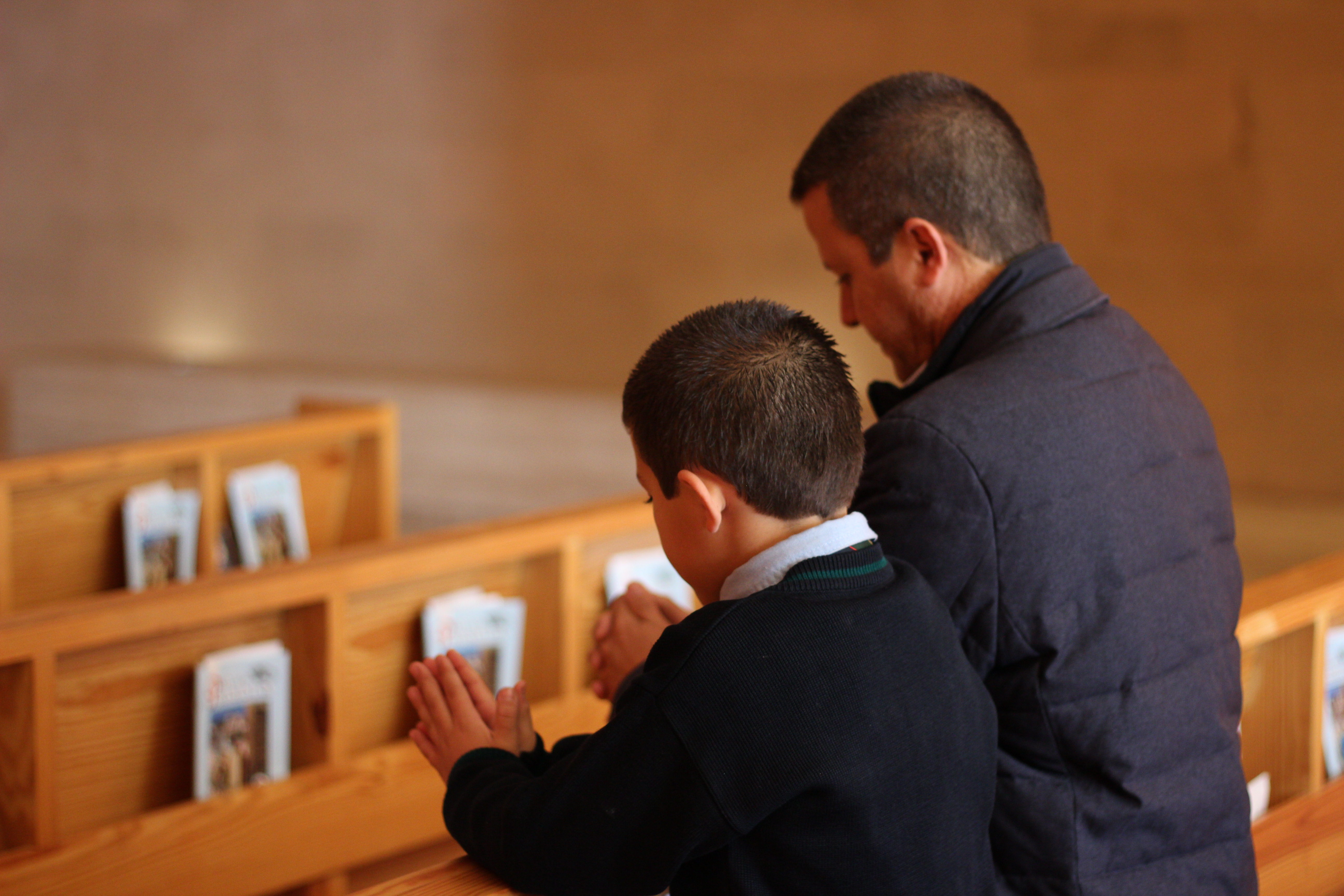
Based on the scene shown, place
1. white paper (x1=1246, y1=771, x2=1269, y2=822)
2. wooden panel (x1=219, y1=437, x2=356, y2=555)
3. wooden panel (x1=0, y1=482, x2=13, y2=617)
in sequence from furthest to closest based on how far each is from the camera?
wooden panel (x1=219, y1=437, x2=356, y2=555)
wooden panel (x1=0, y1=482, x2=13, y2=617)
white paper (x1=1246, y1=771, x2=1269, y2=822)

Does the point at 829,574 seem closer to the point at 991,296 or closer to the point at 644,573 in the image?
the point at 991,296

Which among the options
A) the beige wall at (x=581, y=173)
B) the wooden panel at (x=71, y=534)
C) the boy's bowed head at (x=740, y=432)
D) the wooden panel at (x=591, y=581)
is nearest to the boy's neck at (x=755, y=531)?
the boy's bowed head at (x=740, y=432)

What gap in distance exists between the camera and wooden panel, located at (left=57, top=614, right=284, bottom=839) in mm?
2004

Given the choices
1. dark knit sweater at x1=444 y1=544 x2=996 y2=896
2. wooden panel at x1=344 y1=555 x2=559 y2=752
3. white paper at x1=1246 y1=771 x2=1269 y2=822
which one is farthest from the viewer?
wooden panel at x1=344 y1=555 x2=559 y2=752

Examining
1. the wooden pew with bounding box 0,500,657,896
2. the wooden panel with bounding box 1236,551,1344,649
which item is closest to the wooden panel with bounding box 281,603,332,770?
the wooden pew with bounding box 0,500,657,896

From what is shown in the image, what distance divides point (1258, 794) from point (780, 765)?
1.36 meters

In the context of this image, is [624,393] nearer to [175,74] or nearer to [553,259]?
[553,259]

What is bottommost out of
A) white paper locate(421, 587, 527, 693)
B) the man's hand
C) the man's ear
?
white paper locate(421, 587, 527, 693)

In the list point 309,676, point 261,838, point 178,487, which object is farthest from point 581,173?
point 261,838

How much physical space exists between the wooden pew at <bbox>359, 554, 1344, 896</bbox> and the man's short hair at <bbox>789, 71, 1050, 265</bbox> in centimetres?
73

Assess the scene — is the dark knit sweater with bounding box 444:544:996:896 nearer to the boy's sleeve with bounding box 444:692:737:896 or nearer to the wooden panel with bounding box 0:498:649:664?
the boy's sleeve with bounding box 444:692:737:896

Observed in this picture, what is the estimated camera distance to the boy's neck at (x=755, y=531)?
1044mm

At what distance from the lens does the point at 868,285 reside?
1.53 metres

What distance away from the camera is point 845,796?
3.14 feet
